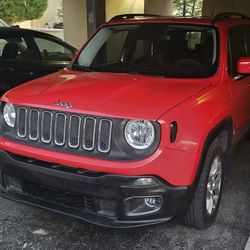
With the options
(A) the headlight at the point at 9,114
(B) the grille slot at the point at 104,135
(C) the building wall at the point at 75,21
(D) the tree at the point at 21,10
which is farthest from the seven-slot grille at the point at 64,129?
(D) the tree at the point at 21,10

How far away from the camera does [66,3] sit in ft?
48.8

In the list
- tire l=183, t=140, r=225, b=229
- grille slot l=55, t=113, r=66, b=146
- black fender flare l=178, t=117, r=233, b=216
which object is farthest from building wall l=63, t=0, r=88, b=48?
grille slot l=55, t=113, r=66, b=146

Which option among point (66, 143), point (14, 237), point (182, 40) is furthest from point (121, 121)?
point (182, 40)

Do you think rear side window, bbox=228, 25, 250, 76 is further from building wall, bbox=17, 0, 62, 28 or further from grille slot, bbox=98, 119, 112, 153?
building wall, bbox=17, 0, 62, 28

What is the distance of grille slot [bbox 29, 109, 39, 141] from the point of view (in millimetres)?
3400

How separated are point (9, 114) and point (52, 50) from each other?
153 inches

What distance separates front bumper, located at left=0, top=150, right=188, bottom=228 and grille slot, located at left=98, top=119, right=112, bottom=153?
0.19 m

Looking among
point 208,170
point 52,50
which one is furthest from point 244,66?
point 52,50

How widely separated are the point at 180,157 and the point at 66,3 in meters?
12.8

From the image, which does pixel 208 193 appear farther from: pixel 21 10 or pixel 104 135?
pixel 21 10

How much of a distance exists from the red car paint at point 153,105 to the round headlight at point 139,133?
65 mm

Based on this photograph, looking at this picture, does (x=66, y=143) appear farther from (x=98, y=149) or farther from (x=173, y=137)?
(x=173, y=137)

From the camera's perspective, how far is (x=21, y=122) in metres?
3.50

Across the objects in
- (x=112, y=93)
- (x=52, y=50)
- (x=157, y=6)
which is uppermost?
(x=112, y=93)
